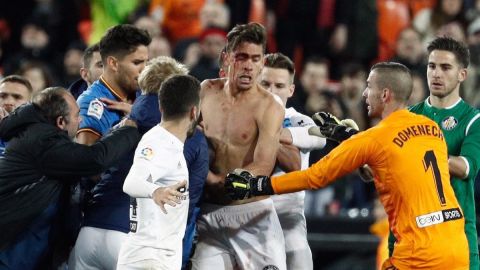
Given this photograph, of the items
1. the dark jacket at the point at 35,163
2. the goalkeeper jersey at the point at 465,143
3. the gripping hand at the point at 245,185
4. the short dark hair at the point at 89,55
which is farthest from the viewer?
the short dark hair at the point at 89,55

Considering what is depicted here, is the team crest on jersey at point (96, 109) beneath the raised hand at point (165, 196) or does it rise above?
above

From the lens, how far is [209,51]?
492 inches

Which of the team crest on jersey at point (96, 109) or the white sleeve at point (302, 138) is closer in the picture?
the team crest on jersey at point (96, 109)

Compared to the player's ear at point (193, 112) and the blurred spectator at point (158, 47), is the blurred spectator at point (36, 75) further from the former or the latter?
the player's ear at point (193, 112)

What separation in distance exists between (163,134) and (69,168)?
69 cm

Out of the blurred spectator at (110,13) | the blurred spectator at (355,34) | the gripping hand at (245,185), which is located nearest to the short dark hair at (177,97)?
the gripping hand at (245,185)

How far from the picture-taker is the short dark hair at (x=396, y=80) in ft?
23.0

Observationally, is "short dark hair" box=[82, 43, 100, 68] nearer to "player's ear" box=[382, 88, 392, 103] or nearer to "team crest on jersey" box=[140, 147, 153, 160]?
"team crest on jersey" box=[140, 147, 153, 160]

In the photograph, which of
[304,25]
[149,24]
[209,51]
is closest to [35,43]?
[149,24]

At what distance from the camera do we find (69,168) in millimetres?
6812

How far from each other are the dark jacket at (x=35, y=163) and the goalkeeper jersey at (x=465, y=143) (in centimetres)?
217

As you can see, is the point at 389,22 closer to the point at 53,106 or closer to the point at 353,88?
Result: the point at 353,88

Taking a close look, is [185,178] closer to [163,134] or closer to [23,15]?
[163,134]

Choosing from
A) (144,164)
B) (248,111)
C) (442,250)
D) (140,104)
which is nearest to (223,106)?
(248,111)
